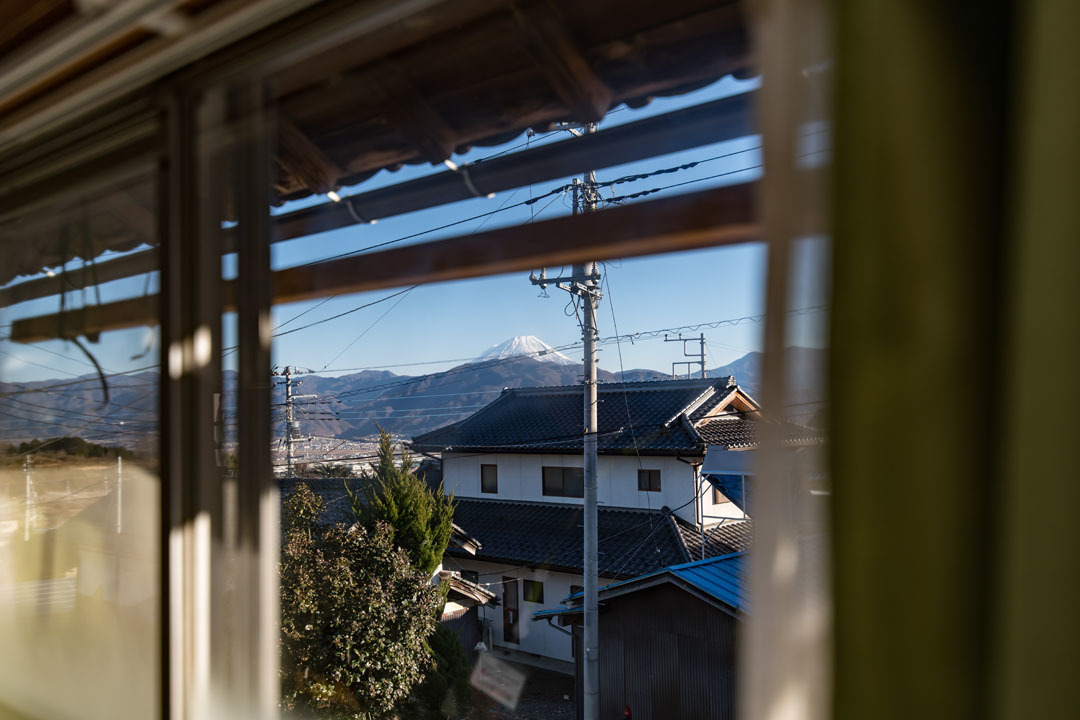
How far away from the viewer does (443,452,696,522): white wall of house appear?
2.44ft

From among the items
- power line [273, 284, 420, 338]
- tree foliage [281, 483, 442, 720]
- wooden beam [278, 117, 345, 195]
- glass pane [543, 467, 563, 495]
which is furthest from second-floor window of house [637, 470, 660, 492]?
wooden beam [278, 117, 345, 195]

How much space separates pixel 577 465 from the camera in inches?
32.6

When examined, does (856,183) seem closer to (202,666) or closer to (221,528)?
(221,528)

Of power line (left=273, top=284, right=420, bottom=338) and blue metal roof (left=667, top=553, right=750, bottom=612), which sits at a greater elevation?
power line (left=273, top=284, right=420, bottom=338)

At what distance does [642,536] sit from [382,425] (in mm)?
501

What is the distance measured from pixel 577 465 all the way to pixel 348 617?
1.94ft

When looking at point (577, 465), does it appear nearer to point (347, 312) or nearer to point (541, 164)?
point (541, 164)

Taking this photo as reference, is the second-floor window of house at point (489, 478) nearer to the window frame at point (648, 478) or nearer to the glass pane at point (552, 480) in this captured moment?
the glass pane at point (552, 480)

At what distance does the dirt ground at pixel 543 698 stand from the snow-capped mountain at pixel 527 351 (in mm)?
395

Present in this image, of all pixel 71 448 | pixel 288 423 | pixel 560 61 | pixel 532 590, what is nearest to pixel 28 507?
pixel 71 448

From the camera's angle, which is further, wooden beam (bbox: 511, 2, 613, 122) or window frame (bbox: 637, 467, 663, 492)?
wooden beam (bbox: 511, 2, 613, 122)

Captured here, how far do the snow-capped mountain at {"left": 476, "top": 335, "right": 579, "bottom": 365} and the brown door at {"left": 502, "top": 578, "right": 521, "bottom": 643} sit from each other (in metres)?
0.29

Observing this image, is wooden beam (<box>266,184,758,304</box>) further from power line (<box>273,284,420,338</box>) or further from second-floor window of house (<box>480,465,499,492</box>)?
second-floor window of house (<box>480,465,499,492</box>)

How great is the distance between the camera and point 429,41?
108 cm
